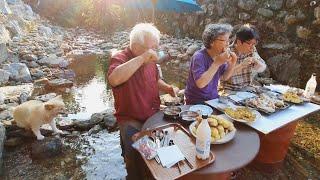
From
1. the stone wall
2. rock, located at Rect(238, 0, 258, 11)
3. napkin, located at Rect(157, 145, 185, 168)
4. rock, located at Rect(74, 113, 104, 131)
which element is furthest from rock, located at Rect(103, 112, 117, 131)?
rock, located at Rect(238, 0, 258, 11)

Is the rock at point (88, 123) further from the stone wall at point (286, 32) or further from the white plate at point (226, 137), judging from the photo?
the stone wall at point (286, 32)

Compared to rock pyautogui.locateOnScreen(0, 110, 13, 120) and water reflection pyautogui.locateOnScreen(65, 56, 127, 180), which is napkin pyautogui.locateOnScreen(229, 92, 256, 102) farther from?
rock pyautogui.locateOnScreen(0, 110, 13, 120)

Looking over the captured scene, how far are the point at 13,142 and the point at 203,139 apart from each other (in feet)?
11.7

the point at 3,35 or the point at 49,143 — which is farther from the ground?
the point at 3,35

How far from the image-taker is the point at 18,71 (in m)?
7.94

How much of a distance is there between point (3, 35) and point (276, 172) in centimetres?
983

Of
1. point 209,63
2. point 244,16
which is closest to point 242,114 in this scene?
point 209,63

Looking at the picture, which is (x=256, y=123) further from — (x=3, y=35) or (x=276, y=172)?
(x=3, y=35)

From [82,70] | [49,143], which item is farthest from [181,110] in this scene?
[82,70]

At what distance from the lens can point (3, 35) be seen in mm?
9695

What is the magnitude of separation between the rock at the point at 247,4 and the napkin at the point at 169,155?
8462 mm

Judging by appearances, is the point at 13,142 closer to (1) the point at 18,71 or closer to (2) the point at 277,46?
(1) the point at 18,71

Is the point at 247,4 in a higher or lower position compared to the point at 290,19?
higher

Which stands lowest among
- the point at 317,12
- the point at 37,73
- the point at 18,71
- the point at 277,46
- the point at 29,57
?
the point at 37,73
